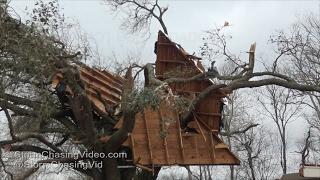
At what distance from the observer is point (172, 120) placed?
12727 millimetres

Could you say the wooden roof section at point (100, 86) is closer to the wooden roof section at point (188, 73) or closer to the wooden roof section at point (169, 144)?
the wooden roof section at point (169, 144)

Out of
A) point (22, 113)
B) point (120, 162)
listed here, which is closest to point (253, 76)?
point (120, 162)

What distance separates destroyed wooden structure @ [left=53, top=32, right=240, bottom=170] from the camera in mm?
13789

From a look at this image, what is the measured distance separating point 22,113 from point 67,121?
1.55 meters

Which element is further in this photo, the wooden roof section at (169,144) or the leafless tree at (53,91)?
the wooden roof section at (169,144)

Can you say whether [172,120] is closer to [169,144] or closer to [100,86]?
[169,144]

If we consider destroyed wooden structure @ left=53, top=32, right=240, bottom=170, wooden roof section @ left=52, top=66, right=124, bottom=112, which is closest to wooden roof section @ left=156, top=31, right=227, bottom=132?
destroyed wooden structure @ left=53, top=32, right=240, bottom=170

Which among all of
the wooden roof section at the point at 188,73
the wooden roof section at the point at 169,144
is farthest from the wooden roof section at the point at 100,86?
the wooden roof section at the point at 188,73

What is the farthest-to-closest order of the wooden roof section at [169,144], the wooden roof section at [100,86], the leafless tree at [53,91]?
the wooden roof section at [100,86], the wooden roof section at [169,144], the leafless tree at [53,91]

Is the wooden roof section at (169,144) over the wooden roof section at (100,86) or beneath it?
beneath

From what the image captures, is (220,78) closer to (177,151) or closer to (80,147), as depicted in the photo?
(177,151)

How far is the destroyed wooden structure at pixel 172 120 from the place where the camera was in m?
13.8

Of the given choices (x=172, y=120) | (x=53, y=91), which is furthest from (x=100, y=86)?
(x=172, y=120)

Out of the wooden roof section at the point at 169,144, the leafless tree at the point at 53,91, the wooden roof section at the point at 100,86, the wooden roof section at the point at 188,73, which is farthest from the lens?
the wooden roof section at the point at 188,73
